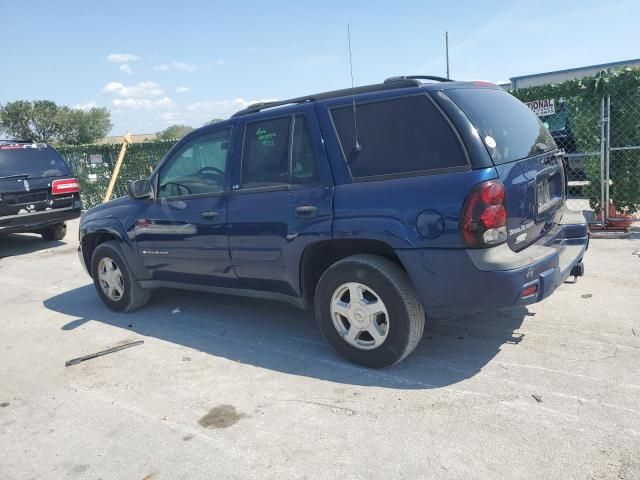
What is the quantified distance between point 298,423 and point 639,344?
2504mm

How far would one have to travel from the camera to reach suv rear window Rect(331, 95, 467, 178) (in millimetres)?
3246

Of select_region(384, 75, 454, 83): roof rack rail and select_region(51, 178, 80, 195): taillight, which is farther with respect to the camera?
select_region(51, 178, 80, 195): taillight

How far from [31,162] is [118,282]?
5.55 metres

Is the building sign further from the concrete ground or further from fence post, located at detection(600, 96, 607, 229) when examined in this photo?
the concrete ground

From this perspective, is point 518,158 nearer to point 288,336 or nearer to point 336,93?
point 336,93

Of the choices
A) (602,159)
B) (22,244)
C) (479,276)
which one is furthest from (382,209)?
(22,244)

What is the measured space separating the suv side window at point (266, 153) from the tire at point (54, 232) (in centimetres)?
788

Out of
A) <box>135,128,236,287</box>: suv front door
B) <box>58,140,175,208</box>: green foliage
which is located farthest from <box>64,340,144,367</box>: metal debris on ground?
<box>58,140,175,208</box>: green foliage

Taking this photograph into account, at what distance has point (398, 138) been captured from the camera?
3.42m

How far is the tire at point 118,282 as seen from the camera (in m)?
5.37

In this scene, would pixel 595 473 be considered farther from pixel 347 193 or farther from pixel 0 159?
pixel 0 159

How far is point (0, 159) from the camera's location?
A: 911cm

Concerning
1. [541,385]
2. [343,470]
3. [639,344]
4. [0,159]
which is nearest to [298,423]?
[343,470]

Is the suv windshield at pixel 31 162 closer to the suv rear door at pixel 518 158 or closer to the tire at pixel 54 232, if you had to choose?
the tire at pixel 54 232
